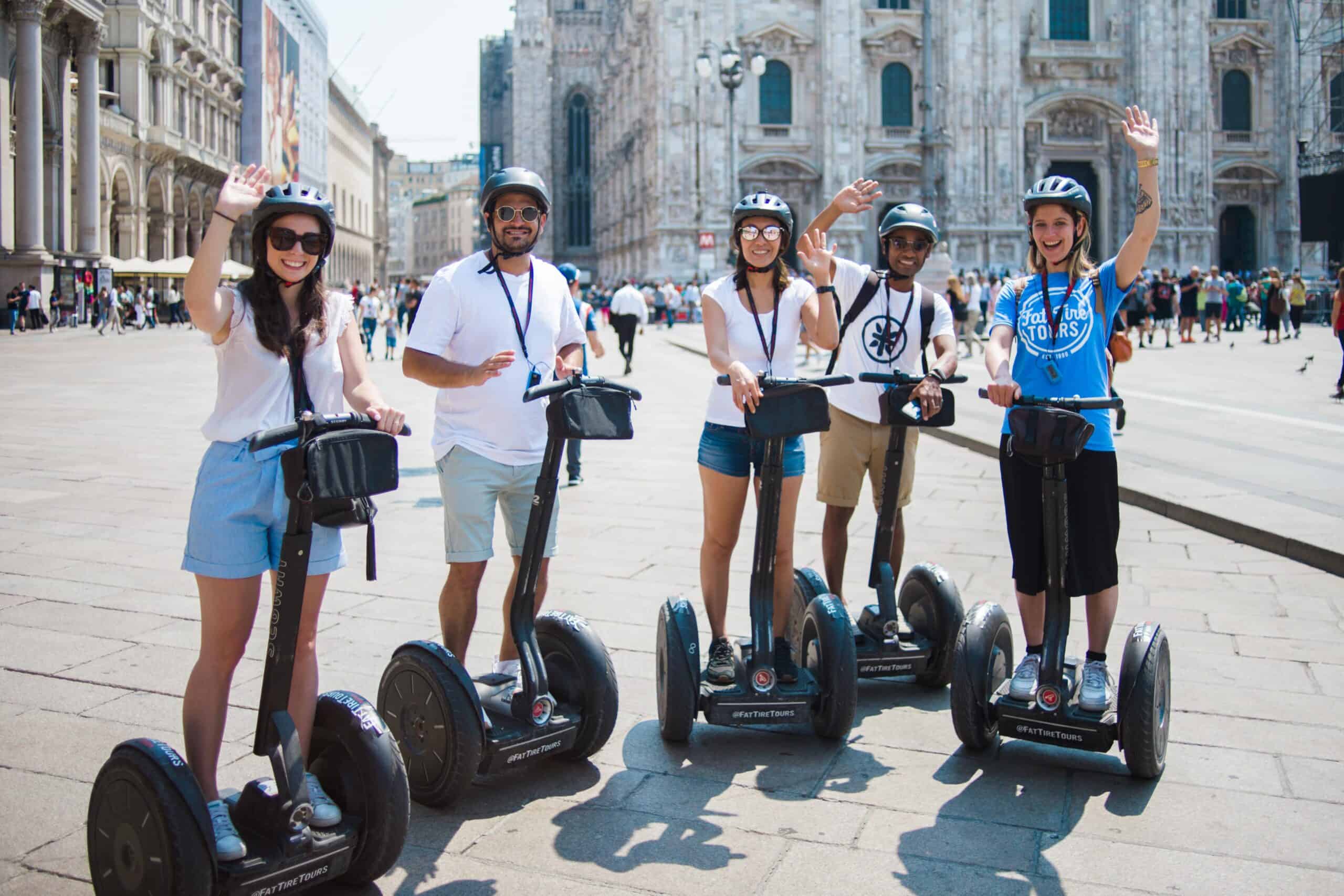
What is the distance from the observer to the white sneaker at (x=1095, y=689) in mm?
3926

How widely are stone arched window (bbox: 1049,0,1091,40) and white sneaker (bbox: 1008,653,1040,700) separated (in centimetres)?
4797

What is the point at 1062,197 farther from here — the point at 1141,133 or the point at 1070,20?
the point at 1070,20

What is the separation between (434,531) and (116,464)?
3.91 metres

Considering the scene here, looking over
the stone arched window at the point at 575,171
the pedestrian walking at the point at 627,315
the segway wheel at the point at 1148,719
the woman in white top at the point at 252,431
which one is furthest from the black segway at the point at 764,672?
the stone arched window at the point at 575,171

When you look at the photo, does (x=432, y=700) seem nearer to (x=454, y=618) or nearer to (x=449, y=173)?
(x=454, y=618)

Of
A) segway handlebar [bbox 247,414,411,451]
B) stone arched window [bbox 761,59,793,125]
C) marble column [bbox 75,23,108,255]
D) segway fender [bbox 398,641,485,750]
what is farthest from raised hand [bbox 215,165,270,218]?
stone arched window [bbox 761,59,793,125]

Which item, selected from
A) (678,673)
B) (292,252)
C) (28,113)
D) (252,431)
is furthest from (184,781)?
(28,113)

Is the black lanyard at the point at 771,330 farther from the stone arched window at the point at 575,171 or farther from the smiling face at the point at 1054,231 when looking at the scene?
the stone arched window at the point at 575,171

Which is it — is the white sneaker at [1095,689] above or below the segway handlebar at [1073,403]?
below

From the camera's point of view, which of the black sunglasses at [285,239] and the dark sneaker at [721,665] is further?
the dark sneaker at [721,665]

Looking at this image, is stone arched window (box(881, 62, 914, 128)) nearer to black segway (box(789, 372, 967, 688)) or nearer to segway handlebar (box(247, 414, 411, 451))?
black segway (box(789, 372, 967, 688))

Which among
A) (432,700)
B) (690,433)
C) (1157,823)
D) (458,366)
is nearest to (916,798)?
(1157,823)

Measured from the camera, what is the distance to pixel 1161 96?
1847 inches

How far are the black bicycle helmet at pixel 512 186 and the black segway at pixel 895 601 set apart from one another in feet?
4.68
